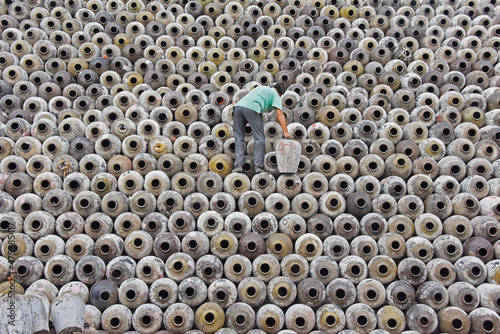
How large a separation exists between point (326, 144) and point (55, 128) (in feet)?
18.1

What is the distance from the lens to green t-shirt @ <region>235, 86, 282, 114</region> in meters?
9.21

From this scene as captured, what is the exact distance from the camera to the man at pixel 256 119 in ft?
30.0

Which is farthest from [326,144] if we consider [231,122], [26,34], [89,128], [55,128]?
[26,34]

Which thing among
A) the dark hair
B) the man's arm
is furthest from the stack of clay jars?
the dark hair

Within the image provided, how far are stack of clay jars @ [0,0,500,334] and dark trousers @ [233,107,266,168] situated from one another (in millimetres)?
264

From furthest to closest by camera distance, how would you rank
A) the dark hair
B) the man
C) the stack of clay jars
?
the dark hair < the man < the stack of clay jars

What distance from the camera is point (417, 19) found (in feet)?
42.4

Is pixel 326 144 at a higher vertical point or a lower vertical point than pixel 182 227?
higher

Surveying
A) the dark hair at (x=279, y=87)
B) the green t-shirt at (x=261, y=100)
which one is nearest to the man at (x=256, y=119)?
the green t-shirt at (x=261, y=100)

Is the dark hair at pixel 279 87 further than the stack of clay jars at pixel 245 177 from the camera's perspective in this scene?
Yes

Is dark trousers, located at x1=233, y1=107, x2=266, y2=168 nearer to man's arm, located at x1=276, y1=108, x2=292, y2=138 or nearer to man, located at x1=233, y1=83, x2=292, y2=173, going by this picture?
man, located at x1=233, y1=83, x2=292, y2=173

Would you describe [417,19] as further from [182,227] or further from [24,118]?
[24,118]

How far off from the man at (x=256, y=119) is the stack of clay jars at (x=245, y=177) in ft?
0.89

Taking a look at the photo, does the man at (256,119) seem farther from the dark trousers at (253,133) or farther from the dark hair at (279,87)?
the dark hair at (279,87)
